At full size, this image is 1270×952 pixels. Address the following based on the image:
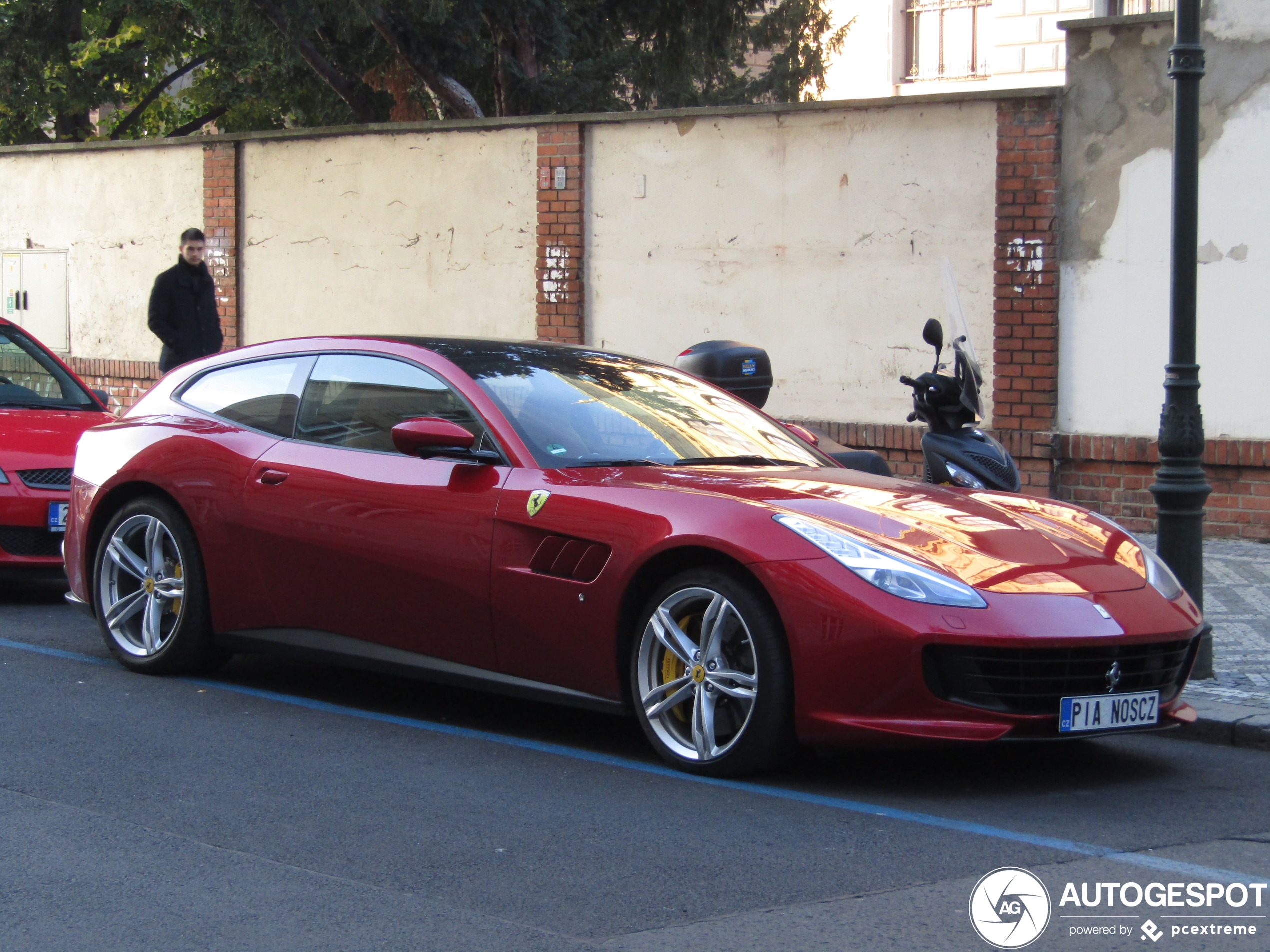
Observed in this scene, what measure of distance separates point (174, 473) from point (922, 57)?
899 inches

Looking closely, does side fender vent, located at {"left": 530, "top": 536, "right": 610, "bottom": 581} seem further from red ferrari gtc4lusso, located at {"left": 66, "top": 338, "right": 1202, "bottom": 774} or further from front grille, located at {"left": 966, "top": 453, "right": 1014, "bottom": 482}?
front grille, located at {"left": 966, "top": 453, "right": 1014, "bottom": 482}

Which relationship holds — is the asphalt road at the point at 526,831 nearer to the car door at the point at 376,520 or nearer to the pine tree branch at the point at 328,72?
the car door at the point at 376,520

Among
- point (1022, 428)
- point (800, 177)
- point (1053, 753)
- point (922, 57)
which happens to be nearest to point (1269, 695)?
point (1053, 753)

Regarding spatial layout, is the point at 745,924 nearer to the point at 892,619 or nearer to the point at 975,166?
the point at 892,619

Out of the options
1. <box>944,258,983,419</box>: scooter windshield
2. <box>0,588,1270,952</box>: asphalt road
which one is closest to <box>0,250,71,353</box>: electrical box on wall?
<box>0,588,1270,952</box>: asphalt road

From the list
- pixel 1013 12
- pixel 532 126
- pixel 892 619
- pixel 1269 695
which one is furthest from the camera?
pixel 1013 12

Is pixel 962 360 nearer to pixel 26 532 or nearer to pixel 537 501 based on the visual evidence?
pixel 537 501

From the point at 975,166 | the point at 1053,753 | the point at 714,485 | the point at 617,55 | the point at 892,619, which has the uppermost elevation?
the point at 617,55

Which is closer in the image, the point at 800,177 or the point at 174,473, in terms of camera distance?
the point at 174,473

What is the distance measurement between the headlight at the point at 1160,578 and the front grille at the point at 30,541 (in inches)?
220

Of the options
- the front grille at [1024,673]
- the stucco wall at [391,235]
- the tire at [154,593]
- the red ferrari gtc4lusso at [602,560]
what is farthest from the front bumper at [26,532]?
the stucco wall at [391,235]

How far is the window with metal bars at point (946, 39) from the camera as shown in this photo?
26125 mm

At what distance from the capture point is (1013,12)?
2338 cm

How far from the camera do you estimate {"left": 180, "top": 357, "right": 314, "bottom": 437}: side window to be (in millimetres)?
6648
